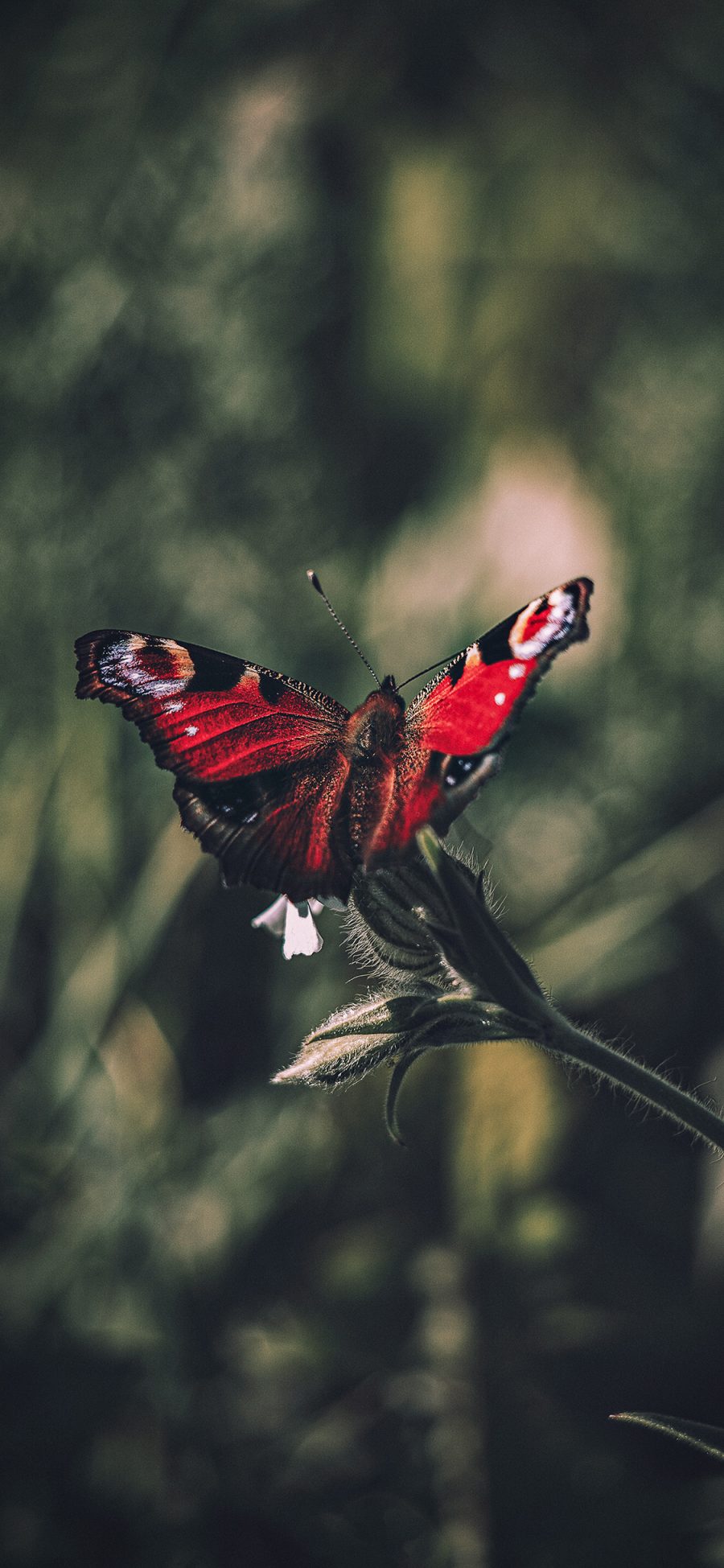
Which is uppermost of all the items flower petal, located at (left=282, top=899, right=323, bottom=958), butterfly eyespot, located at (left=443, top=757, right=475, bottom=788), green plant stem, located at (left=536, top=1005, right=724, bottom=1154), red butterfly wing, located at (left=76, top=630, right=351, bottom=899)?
red butterfly wing, located at (left=76, top=630, right=351, bottom=899)

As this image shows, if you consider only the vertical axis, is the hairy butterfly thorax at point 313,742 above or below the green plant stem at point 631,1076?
above

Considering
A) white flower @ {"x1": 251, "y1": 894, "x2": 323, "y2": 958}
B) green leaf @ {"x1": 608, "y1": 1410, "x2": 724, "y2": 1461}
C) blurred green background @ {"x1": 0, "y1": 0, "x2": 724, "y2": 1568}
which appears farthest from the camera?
blurred green background @ {"x1": 0, "y1": 0, "x2": 724, "y2": 1568}

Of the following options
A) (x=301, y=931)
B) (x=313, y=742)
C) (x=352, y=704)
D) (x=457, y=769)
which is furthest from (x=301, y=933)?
(x=352, y=704)

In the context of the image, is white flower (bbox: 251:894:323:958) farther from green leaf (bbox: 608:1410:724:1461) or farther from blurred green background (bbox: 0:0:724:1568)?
green leaf (bbox: 608:1410:724:1461)

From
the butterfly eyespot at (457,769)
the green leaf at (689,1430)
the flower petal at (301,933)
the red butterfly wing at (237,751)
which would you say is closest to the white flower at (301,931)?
the flower petal at (301,933)

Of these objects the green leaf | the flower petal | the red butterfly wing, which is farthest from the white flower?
the green leaf

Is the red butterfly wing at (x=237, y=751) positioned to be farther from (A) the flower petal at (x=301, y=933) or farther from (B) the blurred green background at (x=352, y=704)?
(B) the blurred green background at (x=352, y=704)

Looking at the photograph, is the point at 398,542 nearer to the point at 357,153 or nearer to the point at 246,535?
the point at 246,535
